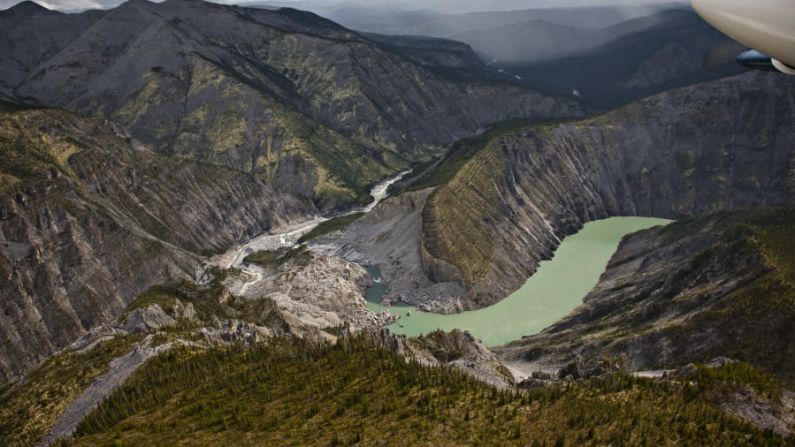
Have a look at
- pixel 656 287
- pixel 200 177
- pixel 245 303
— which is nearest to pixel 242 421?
pixel 245 303

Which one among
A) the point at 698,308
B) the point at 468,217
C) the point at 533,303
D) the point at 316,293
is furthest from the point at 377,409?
the point at 468,217

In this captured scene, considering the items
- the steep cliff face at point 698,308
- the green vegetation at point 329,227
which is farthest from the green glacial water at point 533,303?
the green vegetation at point 329,227

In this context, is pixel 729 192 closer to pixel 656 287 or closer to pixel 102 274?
pixel 656 287

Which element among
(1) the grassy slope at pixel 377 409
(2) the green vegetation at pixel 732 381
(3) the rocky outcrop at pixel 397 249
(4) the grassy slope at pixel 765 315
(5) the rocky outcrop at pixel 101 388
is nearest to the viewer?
(1) the grassy slope at pixel 377 409

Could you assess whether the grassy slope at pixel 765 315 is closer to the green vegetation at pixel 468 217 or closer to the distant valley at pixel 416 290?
the distant valley at pixel 416 290

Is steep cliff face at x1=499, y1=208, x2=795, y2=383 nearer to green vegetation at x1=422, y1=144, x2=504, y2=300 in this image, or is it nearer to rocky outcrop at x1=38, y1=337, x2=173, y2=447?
green vegetation at x1=422, y1=144, x2=504, y2=300

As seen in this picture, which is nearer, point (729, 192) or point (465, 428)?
point (465, 428)
